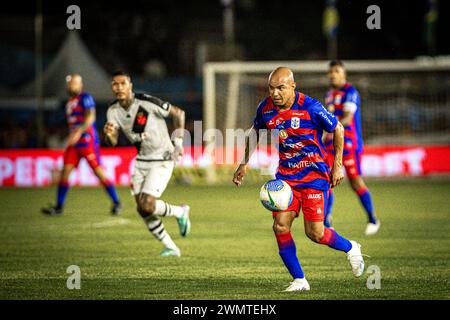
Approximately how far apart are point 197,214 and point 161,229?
17.7 feet

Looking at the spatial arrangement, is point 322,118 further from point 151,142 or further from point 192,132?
point 192,132

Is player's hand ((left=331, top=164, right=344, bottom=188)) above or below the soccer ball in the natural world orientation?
above

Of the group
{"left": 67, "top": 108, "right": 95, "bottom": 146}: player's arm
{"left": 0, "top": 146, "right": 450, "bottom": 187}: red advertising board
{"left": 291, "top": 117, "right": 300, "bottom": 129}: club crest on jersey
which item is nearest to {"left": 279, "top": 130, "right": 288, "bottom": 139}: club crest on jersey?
{"left": 291, "top": 117, "right": 300, "bottom": 129}: club crest on jersey

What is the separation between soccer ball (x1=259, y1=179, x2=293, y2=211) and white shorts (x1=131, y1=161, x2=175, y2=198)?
8.89ft

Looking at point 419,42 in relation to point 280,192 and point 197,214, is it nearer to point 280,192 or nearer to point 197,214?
point 197,214

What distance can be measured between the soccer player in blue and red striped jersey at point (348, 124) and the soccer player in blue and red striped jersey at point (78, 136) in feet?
14.7

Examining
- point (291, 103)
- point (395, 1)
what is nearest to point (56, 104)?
point (395, 1)

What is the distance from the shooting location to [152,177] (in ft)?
36.3

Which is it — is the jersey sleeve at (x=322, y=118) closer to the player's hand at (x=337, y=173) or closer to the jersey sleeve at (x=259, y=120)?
the player's hand at (x=337, y=173)

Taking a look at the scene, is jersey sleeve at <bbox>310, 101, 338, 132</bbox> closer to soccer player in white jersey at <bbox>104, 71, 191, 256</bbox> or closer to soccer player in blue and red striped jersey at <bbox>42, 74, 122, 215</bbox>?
soccer player in white jersey at <bbox>104, 71, 191, 256</bbox>

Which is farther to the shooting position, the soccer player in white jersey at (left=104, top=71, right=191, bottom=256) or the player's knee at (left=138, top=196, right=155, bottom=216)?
the soccer player in white jersey at (left=104, top=71, right=191, bottom=256)

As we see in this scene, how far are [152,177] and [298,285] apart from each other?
3.17 meters

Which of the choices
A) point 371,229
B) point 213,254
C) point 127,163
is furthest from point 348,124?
point 127,163

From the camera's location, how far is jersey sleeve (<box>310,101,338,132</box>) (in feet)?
28.1
